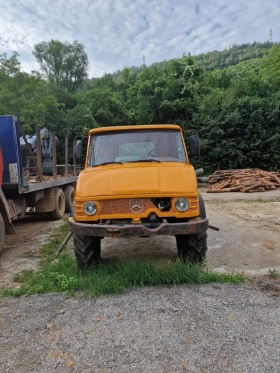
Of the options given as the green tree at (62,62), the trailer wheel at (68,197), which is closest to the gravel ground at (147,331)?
the trailer wheel at (68,197)

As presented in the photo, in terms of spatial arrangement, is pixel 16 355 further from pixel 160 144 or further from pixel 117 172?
pixel 160 144

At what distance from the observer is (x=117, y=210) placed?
3832 mm

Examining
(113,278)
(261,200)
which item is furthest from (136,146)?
(261,200)

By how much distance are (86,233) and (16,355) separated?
1.52m

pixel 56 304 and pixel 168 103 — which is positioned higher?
pixel 168 103

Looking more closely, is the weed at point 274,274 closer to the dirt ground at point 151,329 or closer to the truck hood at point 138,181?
the dirt ground at point 151,329

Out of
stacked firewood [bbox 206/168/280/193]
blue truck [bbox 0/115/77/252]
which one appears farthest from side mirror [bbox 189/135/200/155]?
stacked firewood [bbox 206/168/280/193]

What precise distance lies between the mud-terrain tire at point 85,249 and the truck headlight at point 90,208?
1.52ft

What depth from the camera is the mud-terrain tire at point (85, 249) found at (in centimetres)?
415

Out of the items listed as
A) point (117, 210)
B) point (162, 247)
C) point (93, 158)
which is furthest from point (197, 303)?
point (93, 158)

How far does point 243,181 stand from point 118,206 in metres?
12.3

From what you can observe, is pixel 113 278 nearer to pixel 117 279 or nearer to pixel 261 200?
pixel 117 279

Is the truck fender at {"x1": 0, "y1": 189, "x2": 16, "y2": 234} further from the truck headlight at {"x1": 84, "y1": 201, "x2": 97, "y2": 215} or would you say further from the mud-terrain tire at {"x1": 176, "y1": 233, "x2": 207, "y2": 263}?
the mud-terrain tire at {"x1": 176, "y1": 233, "x2": 207, "y2": 263}

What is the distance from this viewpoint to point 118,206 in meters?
3.83
